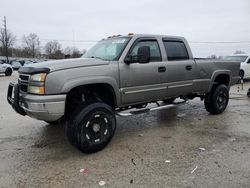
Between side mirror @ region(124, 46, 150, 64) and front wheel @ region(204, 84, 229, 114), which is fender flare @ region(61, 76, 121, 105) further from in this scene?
front wheel @ region(204, 84, 229, 114)

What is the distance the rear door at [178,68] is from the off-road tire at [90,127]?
1.78 metres

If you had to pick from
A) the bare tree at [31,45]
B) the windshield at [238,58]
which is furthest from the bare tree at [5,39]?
the windshield at [238,58]

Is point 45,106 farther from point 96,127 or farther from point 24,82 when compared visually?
point 96,127

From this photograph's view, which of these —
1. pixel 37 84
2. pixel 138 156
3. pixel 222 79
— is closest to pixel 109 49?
pixel 37 84

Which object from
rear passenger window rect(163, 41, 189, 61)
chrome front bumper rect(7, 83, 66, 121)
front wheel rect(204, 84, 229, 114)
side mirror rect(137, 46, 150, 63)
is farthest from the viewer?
front wheel rect(204, 84, 229, 114)

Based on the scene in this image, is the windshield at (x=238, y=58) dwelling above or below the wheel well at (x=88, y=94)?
above

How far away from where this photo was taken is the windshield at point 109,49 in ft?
15.9

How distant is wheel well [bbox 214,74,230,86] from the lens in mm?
6993

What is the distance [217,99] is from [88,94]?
385 centimetres

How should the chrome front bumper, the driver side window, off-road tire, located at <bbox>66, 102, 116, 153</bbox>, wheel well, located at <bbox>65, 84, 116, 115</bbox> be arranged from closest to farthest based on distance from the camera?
the chrome front bumper < off-road tire, located at <bbox>66, 102, 116, 153</bbox> < wheel well, located at <bbox>65, 84, 116, 115</bbox> < the driver side window

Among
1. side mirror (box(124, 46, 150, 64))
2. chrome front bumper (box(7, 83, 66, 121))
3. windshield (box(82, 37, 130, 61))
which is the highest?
windshield (box(82, 37, 130, 61))

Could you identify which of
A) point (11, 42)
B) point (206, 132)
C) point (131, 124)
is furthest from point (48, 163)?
point (11, 42)

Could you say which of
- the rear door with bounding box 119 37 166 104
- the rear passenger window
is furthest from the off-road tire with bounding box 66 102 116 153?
the rear passenger window

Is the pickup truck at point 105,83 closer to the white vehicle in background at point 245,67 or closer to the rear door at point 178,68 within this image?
the rear door at point 178,68
